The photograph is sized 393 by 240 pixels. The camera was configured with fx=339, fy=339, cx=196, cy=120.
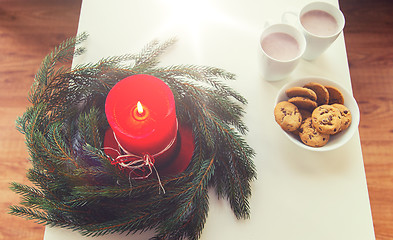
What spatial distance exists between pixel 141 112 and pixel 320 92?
0.39 metres

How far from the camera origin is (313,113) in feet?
2.29

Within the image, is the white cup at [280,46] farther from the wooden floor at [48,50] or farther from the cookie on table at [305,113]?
the wooden floor at [48,50]

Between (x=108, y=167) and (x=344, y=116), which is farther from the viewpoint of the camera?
(x=344, y=116)

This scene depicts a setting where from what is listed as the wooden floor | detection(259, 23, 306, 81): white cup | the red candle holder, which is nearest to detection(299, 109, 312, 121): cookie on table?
detection(259, 23, 306, 81): white cup

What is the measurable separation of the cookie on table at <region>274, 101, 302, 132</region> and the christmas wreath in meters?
0.08

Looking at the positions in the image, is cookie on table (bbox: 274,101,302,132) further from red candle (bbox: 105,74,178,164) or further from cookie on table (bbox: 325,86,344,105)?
red candle (bbox: 105,74,178,164)

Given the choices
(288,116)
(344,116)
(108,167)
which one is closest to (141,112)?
(108,167)

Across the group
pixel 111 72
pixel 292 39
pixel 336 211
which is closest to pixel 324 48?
pixel 292 39

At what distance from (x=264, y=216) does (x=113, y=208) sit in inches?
12.4

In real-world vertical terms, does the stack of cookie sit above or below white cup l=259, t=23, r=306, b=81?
below

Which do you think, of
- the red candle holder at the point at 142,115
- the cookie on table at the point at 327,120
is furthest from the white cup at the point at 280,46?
the red candle holder at the point at 142,115

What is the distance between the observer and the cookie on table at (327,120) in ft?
2.22

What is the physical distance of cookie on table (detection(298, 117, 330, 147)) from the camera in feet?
2.26

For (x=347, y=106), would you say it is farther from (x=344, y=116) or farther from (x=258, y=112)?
(x=258, y=112)
